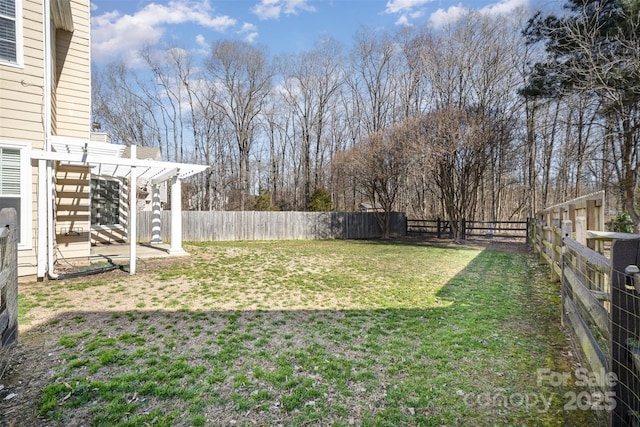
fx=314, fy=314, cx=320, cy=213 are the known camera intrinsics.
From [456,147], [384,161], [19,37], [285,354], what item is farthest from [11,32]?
[384,161]

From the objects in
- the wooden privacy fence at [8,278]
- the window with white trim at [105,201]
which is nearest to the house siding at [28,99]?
the wooden privacy fence at [8,278]

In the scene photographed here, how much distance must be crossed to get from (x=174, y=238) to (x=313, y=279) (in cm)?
422

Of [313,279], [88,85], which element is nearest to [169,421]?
[313,279]

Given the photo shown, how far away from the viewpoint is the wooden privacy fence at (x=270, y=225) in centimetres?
1472

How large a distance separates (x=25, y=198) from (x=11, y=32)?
9.41ft

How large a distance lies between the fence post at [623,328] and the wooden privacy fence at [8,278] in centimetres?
404

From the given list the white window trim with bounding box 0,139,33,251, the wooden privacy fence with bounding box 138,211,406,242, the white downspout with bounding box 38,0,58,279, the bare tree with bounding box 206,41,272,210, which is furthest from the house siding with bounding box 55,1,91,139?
the bare tree with bounding box 206,41,272,210

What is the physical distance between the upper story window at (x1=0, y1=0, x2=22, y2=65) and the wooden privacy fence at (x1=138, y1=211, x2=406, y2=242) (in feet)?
29.5

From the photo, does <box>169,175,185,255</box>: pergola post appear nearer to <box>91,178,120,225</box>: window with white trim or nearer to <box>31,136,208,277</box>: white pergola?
<box>31,136,208,277</box>: white pergola

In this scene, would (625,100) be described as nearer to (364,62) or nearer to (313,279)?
(313,279)

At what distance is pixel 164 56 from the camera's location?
933 inches

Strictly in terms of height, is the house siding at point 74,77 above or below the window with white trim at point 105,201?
above

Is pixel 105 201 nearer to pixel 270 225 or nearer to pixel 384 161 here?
pixel 270 225

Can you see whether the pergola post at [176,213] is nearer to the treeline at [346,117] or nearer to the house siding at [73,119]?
the house siding at [73,119]
